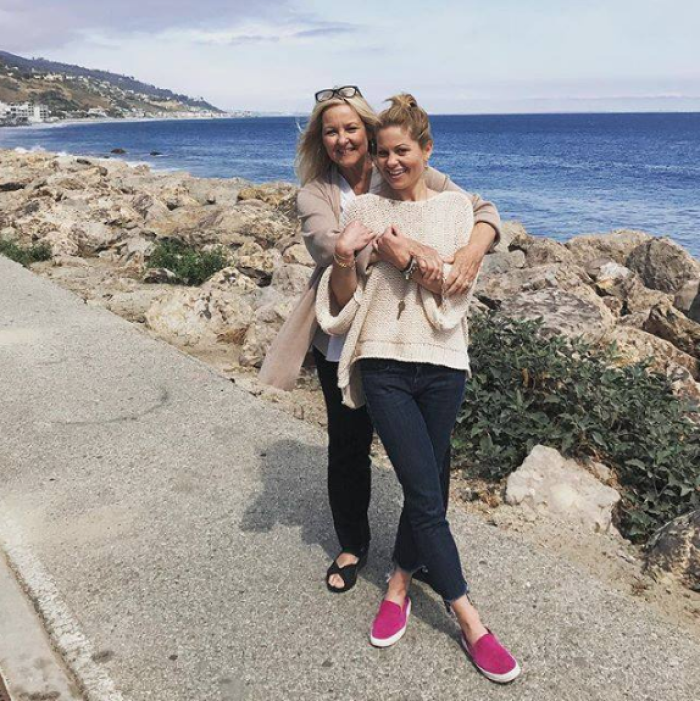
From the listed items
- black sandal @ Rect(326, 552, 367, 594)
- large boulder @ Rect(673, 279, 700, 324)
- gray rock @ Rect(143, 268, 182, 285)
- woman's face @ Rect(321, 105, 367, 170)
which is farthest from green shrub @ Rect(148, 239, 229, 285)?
woman's face @ Rect(321, 105, 367, 170)

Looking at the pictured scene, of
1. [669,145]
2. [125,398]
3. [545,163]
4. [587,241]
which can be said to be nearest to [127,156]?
[545,163]

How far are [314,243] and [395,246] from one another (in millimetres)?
341

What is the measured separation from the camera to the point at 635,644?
303 cm

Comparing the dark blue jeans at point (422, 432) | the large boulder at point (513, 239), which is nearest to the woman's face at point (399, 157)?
the dark blue jeans at point (422, 432)

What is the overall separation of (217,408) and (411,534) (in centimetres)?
261

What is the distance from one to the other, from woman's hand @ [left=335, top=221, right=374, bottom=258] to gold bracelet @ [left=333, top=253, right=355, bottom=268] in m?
0.02

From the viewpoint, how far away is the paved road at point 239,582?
9.35 ft

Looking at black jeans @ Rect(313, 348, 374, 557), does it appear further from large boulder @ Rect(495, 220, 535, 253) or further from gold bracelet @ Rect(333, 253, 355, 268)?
large boulder @ Rect(495, 220, 535, 253)

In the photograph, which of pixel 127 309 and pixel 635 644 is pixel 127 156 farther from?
pixel 635 644

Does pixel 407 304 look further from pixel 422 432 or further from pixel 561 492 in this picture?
pixel 561 492

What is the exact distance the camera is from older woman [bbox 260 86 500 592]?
9.09 ft

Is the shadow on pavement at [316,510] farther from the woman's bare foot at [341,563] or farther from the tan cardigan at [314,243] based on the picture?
the tan cardigan at [314,243]

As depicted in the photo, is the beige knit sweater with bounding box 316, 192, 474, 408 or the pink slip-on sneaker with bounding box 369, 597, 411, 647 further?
the pink slip-on sneaker with bounding box 369, 597, 411, 647

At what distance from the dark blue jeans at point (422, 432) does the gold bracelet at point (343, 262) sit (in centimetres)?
36
